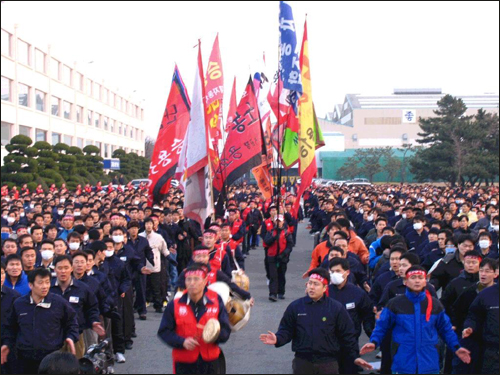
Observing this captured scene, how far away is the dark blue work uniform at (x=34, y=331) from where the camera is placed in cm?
606

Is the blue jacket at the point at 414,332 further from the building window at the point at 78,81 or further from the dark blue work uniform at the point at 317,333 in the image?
the building window at the point at 78,81

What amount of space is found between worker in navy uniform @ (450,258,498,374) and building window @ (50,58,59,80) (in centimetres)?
4897

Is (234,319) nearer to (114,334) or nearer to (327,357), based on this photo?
(327,357)

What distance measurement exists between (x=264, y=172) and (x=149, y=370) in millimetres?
9259

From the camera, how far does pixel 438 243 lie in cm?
979

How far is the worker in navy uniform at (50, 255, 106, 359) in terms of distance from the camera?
6883mm

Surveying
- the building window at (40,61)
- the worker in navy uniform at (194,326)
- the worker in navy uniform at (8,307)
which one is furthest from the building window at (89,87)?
the worker in navy uniform at (194,326)

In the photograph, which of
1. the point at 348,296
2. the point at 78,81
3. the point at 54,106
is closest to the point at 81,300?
the point at 348,296

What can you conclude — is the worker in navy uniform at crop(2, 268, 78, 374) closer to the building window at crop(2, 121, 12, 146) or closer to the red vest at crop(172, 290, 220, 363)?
the red vest at crop(172, 290, 220, 363)

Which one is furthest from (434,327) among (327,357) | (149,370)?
(149,370)

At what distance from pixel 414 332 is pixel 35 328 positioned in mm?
3345

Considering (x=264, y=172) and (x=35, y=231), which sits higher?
(x=264, y=172)

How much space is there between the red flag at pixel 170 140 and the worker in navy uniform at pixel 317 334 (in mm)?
6509

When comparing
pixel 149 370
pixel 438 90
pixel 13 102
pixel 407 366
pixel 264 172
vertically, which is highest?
pixel 438 90
